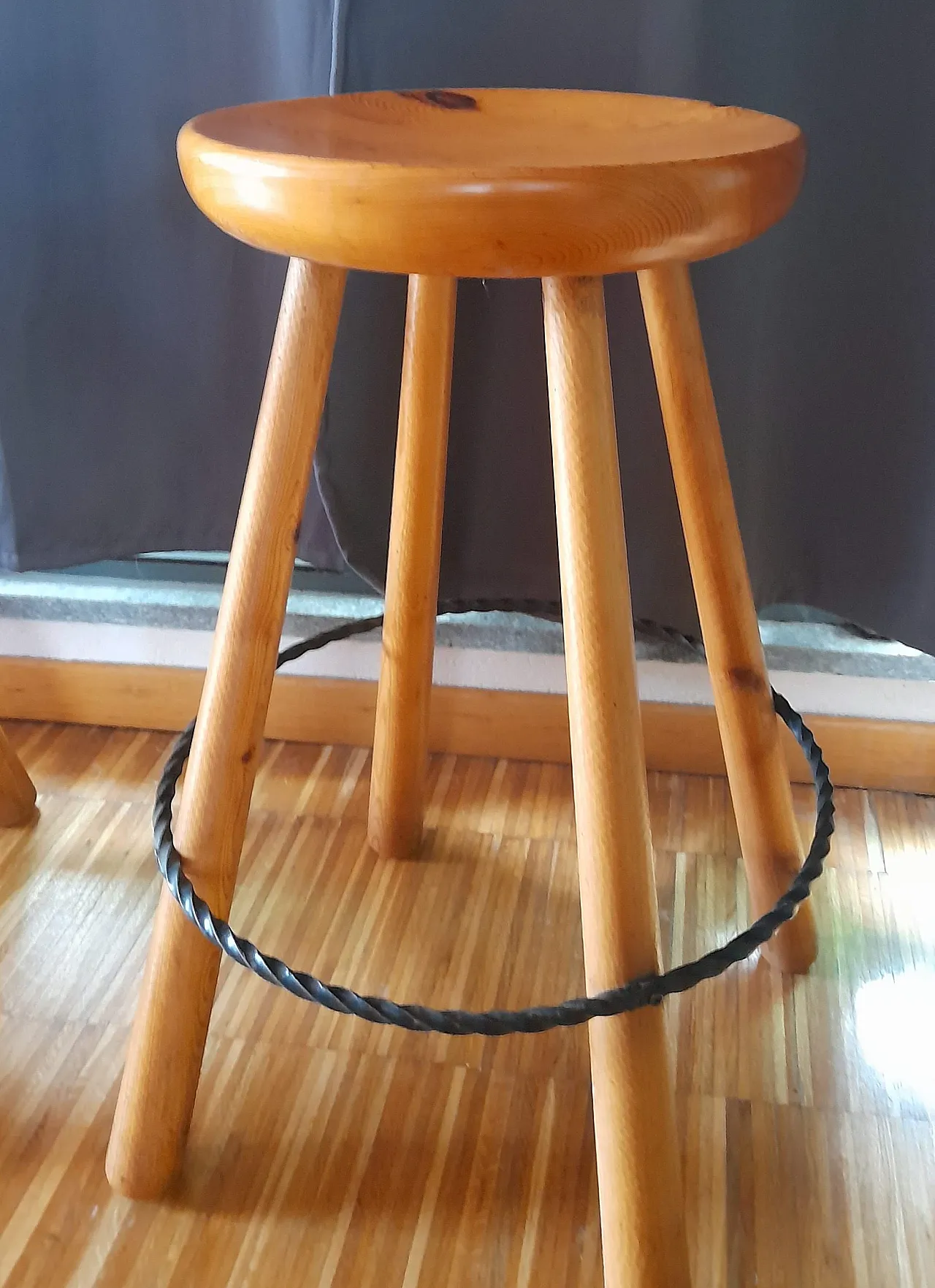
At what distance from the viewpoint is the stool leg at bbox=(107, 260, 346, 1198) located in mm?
548

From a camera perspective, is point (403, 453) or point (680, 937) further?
point (680, 937)

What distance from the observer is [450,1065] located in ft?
2.41

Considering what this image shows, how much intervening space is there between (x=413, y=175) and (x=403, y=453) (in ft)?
1.01

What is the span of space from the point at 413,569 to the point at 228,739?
0.72 ft

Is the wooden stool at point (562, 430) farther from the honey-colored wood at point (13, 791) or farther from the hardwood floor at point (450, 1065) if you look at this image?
the honey-colored wood at point (13, 791)

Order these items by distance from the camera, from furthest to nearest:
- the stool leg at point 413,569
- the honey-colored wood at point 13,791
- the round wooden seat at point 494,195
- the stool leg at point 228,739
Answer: the honey-colored wood at point 13,791 → the stool leg at point 413,569 → the stool leg at point 228,739 → the round wooden seat at point 494,195

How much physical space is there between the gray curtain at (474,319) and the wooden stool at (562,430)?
0.12m

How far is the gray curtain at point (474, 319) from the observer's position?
27.6 inches

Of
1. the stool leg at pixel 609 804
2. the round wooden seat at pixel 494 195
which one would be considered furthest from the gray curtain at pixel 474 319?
the stool leg at pixel 609 804

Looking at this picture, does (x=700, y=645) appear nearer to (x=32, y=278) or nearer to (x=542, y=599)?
(x=542, y=599)

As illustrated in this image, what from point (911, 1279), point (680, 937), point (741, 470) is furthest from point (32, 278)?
point (911, 1279)

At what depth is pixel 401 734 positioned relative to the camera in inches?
32.5

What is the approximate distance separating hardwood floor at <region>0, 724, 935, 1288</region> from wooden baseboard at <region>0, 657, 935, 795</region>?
3cm

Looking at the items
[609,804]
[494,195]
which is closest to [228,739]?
[609,804]
